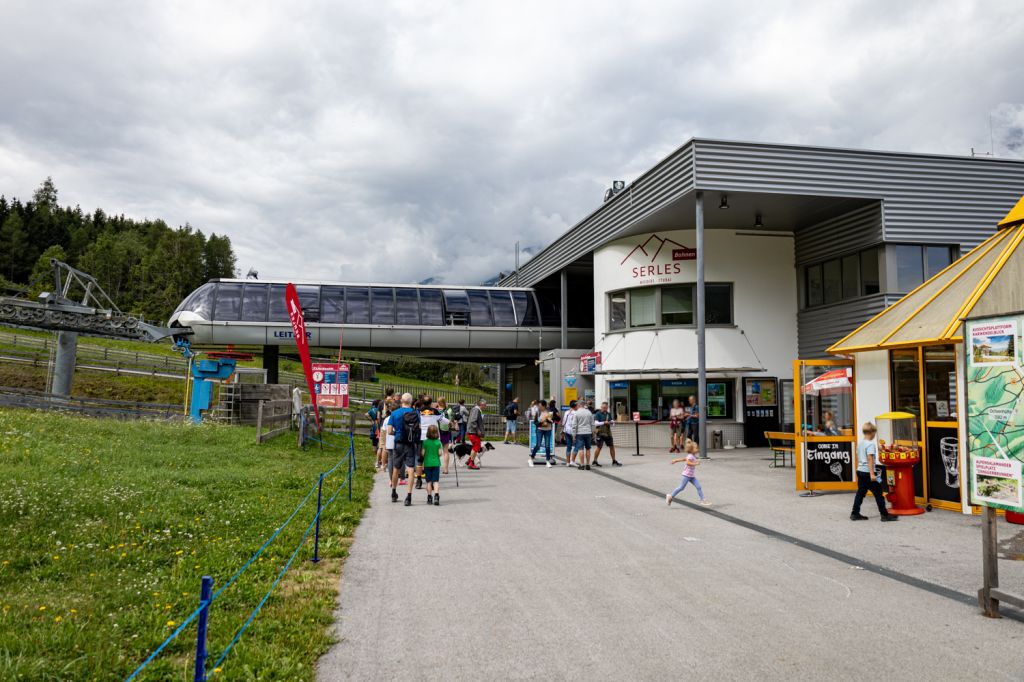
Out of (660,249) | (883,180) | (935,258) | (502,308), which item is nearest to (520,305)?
(502,308)

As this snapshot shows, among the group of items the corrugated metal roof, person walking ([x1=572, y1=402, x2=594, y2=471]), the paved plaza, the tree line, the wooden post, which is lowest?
the paved plaza

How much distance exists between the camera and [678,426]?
2266 cm

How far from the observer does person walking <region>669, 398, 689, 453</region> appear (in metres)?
22.3

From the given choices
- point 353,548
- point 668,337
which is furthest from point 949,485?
point 668,337

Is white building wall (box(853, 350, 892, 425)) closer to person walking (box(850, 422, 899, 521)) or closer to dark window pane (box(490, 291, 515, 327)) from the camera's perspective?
person walking (box(850, 422, 899, 521))

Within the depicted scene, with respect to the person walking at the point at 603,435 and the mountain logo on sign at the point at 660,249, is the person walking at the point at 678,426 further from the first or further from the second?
the mountain logo on sign at the point at 660,249

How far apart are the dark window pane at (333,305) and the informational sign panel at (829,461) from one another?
22.4 m

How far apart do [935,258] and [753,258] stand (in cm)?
556

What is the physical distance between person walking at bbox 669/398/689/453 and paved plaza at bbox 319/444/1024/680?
36.1ft

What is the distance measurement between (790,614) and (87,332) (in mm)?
30590

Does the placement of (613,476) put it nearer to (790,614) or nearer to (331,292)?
(790,614)

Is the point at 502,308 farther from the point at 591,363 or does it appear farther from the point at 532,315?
the point at 591,363

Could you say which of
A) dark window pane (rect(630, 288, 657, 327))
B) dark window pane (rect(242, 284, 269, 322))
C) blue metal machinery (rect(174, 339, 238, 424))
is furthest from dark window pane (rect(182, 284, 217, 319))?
dark window pane (rect(630, 288, 657, 327))

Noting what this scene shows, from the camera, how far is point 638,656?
4699 mm
